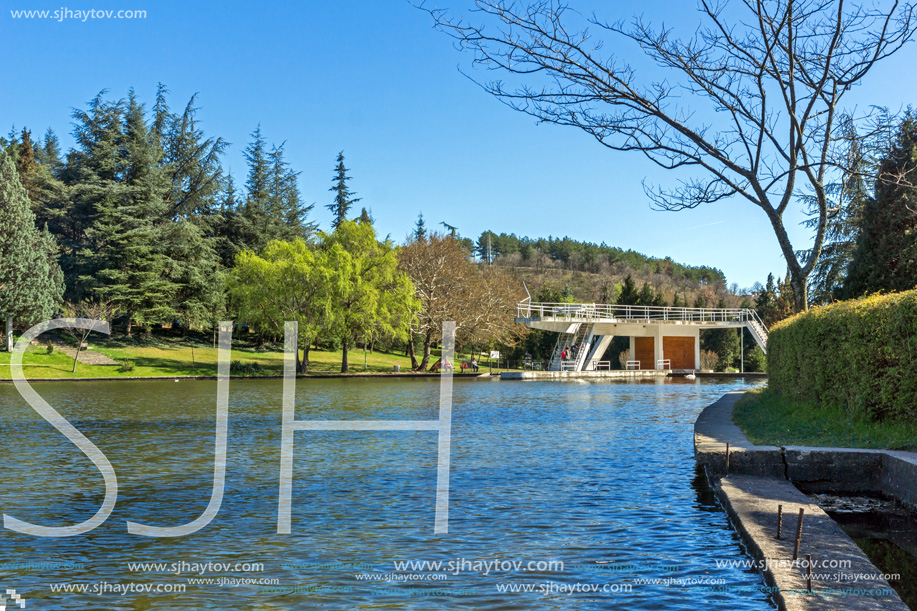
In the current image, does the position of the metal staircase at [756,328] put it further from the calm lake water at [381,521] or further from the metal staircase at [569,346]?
the calm lake water at [381,521]

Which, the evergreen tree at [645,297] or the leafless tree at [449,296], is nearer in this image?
the leafless tree at [449,296]

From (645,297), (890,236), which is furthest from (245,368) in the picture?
(645,297)

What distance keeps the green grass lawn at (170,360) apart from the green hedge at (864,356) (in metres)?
37.8

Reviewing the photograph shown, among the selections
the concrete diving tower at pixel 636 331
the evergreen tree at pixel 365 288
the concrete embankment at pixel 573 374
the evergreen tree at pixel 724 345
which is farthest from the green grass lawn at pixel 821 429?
the evergreen tree at pixel 724 345

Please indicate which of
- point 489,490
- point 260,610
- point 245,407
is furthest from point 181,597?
point 245,407

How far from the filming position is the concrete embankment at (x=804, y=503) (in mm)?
4734

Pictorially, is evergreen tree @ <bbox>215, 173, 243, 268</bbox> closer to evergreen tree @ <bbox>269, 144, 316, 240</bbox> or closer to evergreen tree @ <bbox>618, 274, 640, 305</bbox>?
evergreen tree @ <bbox>269, 144, 316, 240</bbox>

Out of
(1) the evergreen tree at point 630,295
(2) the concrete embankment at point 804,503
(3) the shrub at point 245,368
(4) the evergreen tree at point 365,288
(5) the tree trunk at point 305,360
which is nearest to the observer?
(2) the concrete embankment at point 804,503

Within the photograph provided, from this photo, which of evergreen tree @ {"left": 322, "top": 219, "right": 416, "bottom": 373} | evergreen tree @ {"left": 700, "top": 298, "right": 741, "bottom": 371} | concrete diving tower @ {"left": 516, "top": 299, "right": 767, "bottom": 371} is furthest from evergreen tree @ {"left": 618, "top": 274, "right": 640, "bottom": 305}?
evergreen tree @ {"left": 322, "top": 219, "right": 416, "bottom": 373}

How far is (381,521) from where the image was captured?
311 inches

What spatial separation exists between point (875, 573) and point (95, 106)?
2620 inches

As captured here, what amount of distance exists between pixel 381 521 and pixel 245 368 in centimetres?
4096

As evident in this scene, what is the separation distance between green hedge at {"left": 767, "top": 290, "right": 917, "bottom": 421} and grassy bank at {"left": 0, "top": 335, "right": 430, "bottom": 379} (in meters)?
38.0

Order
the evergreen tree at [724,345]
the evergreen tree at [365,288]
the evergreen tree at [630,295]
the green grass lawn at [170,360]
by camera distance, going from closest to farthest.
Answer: the green grass lawn at [170,360], the evergreen tree at [365,288], the evergreen tree at [724,345], the evergreen tree at [630,295]
